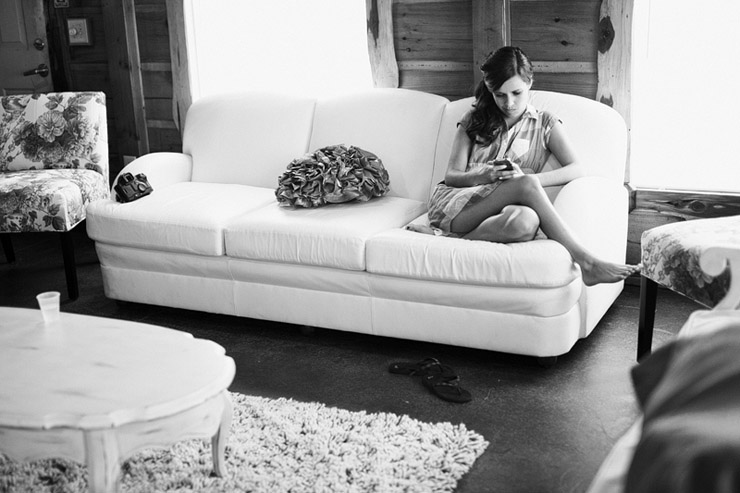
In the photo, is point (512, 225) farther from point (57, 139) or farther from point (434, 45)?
point (57, 139)

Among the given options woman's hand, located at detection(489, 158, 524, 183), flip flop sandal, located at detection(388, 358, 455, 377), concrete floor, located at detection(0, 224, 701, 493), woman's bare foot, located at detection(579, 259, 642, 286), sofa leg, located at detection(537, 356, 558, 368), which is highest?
woman's hand, located at detection(489, 158, 524, 183)

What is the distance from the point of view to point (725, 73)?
3.45m

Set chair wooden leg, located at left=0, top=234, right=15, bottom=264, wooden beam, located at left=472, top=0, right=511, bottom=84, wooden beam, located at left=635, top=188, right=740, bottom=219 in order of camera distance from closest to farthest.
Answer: wooden beam, located at left=635, top=188, right=740, bottom=219, wooden beam, located at left=472, top=0, right=511, bottom=84, chair wooden leg, located at left=0, top=234, right=15, bottom=264

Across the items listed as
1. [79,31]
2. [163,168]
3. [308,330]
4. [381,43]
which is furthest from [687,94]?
[79,31]

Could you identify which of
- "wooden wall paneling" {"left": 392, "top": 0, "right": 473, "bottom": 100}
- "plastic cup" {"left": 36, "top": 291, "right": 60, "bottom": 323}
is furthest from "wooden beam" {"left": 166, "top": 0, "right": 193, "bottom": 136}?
"plastic cup" {"left": 36, "top": 291, "right": 60, "bottom": 323}

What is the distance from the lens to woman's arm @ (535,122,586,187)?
3.21m

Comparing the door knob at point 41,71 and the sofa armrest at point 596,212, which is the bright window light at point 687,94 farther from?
the door knob at point 41,71

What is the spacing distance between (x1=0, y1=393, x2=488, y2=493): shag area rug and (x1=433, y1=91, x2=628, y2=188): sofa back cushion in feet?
4.49

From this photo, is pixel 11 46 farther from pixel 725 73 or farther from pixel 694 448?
pixel 694 448

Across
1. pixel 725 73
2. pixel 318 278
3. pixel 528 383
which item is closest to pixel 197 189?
pixel 318 278

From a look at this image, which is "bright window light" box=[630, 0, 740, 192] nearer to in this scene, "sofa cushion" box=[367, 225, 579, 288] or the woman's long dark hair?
the woman's long dark hair

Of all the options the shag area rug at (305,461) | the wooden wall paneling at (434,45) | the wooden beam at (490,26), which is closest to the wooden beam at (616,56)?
the wooden beam at (490,26)

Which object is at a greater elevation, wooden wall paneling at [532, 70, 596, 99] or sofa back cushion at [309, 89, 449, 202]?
wooden wall paneling at [532, 70, 596, 99]

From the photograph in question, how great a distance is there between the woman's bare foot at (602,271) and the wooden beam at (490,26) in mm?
1370
